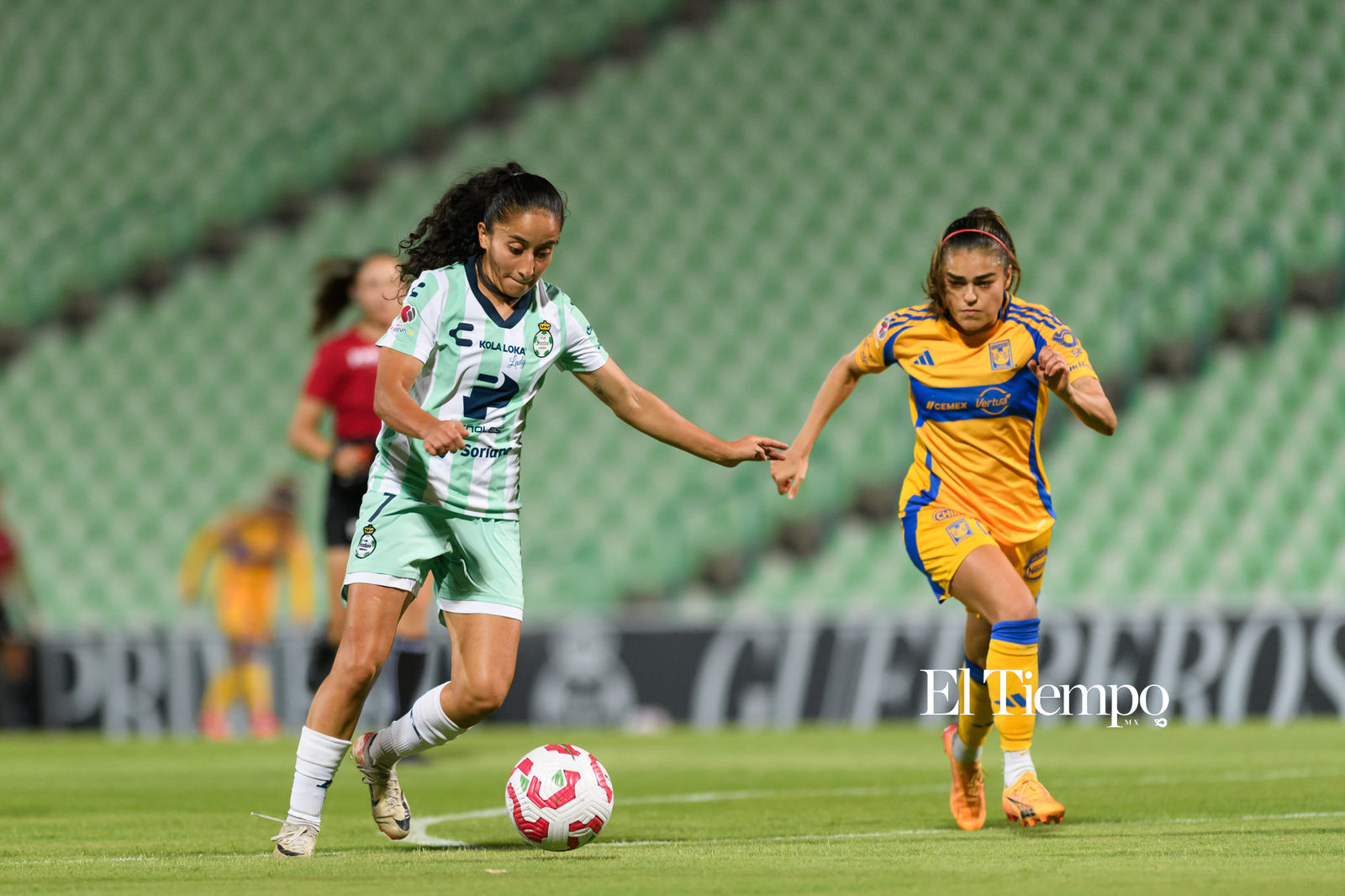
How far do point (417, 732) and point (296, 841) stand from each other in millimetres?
460

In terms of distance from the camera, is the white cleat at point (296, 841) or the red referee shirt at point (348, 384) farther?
the red referee shirt at point (348, 384)

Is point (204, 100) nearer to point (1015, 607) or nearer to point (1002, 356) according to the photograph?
point (1002, 356)

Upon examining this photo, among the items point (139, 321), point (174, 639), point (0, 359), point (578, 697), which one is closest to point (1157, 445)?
point (578, 697)

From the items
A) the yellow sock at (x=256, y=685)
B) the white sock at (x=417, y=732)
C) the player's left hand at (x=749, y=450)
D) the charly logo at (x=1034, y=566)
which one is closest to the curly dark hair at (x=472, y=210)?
the player's left hand at (x=749, y=450)

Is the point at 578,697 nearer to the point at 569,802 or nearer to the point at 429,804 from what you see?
the point at 429,804

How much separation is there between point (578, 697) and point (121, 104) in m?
8.77

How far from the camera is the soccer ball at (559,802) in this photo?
189 inches

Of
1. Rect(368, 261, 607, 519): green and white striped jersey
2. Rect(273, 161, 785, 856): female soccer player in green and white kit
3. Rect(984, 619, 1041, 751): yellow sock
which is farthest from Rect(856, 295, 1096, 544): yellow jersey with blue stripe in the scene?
Rect(368, 261, 607, 519): green and white striped jersey

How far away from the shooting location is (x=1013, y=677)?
5.40m

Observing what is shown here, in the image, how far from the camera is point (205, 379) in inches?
619

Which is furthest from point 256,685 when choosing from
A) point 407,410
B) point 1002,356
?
point 407,410

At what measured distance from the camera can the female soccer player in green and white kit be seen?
473cm

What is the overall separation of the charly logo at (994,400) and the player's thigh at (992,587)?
1.43 feet

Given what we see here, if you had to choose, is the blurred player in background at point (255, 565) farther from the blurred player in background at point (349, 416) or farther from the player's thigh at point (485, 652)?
the player's thigh at point (485, 652)
